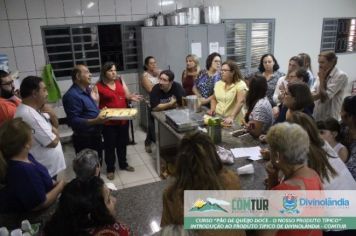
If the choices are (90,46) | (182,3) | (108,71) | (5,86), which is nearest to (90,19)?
(90,46)

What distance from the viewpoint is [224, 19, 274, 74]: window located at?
568cm

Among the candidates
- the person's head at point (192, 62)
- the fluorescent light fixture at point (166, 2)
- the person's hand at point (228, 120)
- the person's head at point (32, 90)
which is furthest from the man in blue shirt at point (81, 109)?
the fluorescent light fixture at point (166, 2)

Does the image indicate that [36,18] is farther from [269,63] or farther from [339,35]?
[339,35]

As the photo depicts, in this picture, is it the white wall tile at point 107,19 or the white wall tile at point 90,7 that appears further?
the white wall tile at point 107,19

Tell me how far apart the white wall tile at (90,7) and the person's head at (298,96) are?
3577 millimetres

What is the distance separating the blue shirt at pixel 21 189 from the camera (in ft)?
5.40

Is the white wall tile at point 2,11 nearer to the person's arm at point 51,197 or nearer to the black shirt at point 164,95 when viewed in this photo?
Answer: the black shirt at point 164,95

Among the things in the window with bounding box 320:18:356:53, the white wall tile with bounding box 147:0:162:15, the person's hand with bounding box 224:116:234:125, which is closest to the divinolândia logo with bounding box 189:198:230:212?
the person's hand with bounding box 224:116:234:125

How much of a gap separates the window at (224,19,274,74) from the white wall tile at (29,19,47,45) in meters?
3.14

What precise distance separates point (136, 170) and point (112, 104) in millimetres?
1013

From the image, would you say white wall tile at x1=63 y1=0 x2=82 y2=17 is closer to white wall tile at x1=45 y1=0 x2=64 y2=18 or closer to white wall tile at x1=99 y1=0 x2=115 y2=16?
white wall tile at x1=45 y1=0 x2=64 y2=18

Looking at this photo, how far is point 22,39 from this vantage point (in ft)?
14.6

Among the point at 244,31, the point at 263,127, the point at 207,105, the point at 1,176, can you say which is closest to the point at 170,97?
the point at 207,105

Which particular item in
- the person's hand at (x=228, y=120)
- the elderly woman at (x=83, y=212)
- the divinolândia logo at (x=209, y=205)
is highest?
the elderly woman at (x=83, y=212)
